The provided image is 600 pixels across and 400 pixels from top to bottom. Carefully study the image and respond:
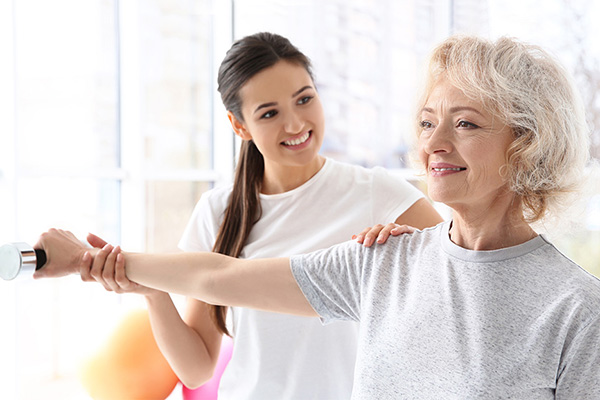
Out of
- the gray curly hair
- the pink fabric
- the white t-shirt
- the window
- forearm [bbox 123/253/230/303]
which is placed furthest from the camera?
the window

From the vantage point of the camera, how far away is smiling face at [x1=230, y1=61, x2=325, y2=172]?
5.81 ft

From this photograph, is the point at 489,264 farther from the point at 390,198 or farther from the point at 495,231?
the point at 390,198

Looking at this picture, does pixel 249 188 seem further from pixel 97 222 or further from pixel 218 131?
pixel 218 131

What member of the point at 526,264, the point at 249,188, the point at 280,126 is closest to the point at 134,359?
the point at 249,188

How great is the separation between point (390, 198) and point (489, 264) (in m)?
0.62

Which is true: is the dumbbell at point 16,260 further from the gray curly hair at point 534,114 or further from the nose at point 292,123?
the gray curly hair at point 534,114

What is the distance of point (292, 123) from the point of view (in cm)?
175

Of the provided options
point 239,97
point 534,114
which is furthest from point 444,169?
point 239,97

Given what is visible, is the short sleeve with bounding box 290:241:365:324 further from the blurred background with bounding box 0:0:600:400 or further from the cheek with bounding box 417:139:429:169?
the blurred background with bounding box 0:0:600:400

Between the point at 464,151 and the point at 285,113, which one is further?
the point at 285,113

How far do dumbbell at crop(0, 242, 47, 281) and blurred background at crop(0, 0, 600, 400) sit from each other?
625 millimetres

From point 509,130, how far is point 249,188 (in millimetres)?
934

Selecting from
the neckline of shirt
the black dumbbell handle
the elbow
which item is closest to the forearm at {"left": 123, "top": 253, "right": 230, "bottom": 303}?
the black dumbbell handle

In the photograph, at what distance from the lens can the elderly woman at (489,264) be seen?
A: 1.03 m
